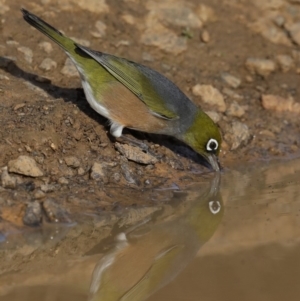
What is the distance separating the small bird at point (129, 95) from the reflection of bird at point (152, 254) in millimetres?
1080

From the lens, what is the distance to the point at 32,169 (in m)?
7.05

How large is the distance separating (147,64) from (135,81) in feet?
4.84

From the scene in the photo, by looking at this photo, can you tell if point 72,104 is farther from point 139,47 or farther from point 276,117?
point 276,117

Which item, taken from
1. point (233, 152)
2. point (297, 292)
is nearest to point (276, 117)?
point (233, 152)

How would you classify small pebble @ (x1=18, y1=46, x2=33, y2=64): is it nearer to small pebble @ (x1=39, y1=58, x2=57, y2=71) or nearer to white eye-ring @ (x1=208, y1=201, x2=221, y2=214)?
small pebble @ (x1=39, y1=58, x2=57, y2=71)

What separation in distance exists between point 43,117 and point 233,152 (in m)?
2.47

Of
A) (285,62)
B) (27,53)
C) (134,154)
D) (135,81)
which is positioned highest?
(285,62)

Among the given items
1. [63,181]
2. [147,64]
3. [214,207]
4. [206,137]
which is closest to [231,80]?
[147,64]

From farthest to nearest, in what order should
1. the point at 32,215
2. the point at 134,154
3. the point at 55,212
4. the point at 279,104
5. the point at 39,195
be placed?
the point at 279,104 < the point at 134,154 < the point at 39,195 < the point at 55,212 < the point at 32,215

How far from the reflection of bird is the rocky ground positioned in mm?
532

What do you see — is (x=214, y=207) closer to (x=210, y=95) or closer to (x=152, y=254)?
(x=152, y=254)

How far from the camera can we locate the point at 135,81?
8.14 meters

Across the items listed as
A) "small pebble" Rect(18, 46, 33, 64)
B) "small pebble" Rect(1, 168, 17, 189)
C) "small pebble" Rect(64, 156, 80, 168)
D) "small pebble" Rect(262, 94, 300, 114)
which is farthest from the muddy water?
"small pebble" Rect(18, 46, 33, 64)

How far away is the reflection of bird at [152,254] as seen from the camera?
5.52 meters
